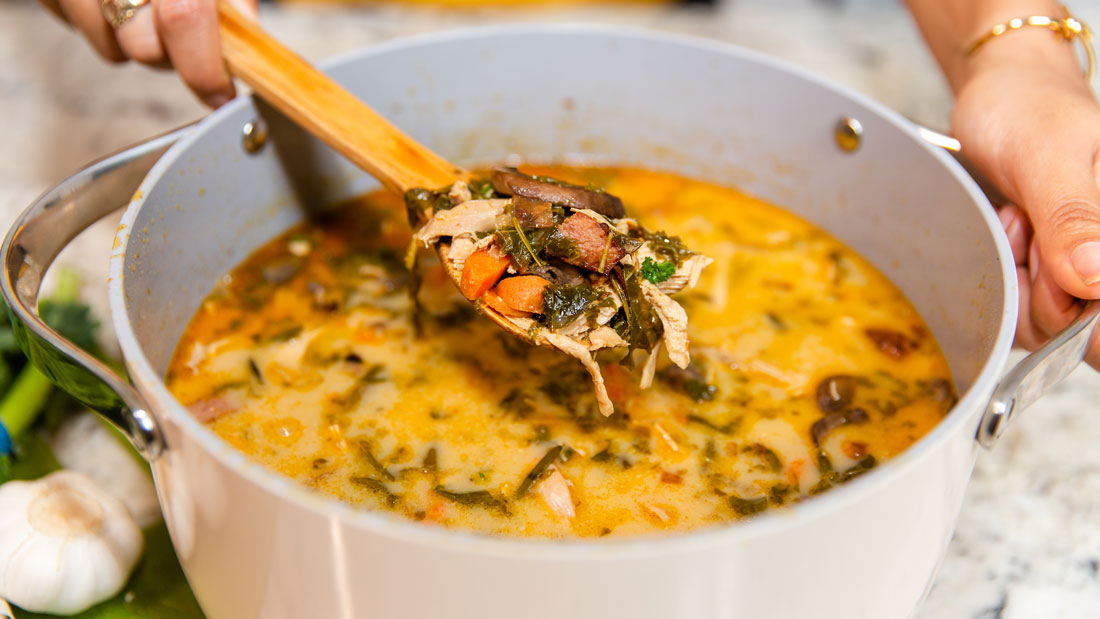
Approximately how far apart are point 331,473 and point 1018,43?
5.74ft

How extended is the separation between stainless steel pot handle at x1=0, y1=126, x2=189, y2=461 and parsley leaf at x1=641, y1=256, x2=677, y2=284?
81cm

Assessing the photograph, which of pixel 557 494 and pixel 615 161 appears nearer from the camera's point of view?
pixel 557 494

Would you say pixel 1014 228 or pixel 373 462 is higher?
pixel 1014 228

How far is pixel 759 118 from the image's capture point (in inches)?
89.8

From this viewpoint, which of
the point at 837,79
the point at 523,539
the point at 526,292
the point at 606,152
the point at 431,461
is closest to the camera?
the point at 523,539

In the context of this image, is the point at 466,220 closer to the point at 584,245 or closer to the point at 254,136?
the point at 584,245

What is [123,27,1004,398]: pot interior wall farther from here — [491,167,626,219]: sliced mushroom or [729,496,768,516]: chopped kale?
[491,167,626,219]: sliced mushroom

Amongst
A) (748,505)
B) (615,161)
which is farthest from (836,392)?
(615,161)

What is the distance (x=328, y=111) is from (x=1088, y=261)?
4.64ft

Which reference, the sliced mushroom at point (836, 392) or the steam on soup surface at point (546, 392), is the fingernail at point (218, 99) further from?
the sliced mushroom at point (836, 392)

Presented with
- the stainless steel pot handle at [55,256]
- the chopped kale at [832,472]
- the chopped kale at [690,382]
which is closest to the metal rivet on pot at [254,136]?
the stainless steel pot handle at [55,256]

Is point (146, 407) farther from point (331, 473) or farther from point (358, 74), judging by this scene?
point (358, 74)

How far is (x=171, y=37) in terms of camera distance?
1.88 m

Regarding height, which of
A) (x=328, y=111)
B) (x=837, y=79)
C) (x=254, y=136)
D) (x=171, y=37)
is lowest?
(x=837, y=79)
